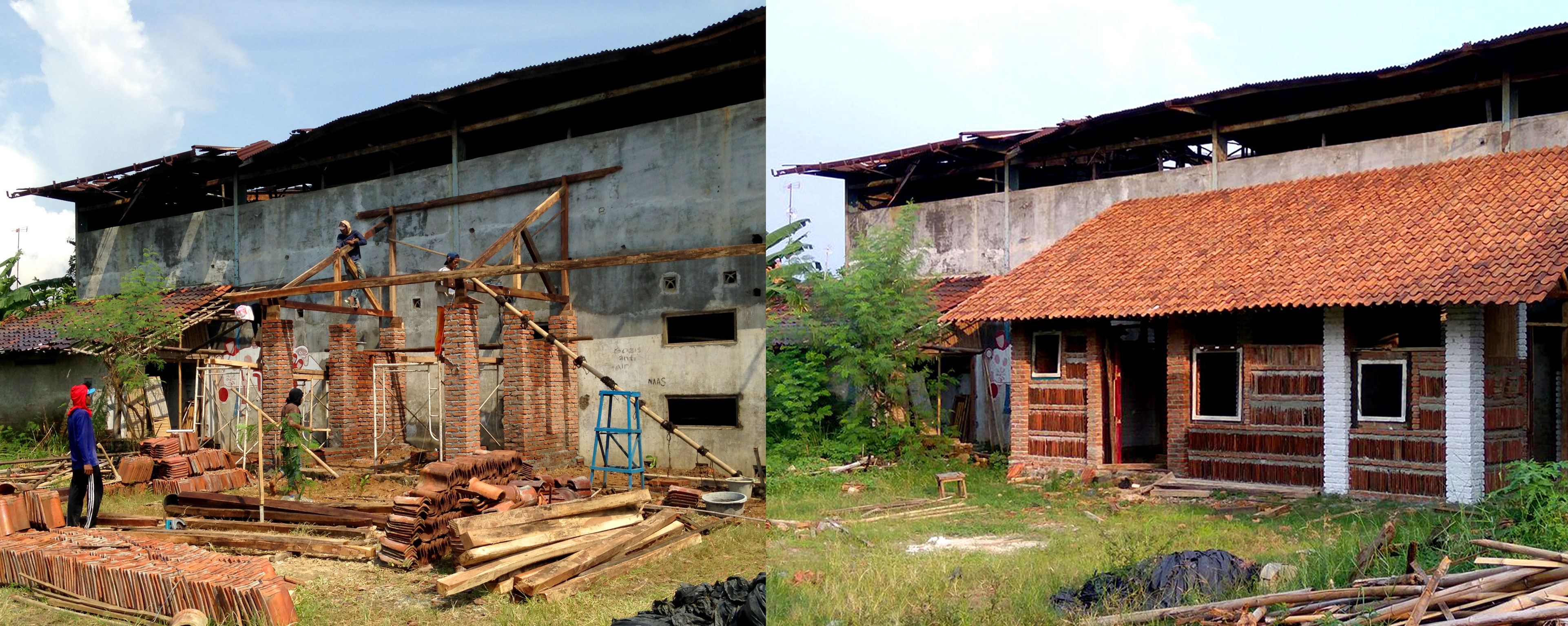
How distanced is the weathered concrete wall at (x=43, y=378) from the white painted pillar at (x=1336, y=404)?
449 inches

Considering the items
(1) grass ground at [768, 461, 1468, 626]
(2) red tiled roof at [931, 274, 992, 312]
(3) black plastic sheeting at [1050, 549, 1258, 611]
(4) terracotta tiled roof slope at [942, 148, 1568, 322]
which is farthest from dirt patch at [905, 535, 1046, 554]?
(2) red tiled roof at [931, 274, 992, 312]

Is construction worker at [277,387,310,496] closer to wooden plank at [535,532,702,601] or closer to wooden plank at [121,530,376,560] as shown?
wooden plank at [121,530,376,560]

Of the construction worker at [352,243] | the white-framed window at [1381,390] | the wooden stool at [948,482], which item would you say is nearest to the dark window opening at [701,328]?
the construction worker at [352,243]

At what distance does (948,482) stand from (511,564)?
8087 mm

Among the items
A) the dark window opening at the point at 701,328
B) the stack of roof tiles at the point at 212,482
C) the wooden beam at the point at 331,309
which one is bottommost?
the stack of roof tiles at the point at 212,482

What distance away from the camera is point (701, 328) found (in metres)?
4.62

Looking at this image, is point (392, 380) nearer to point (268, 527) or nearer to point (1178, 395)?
point (268, 527)

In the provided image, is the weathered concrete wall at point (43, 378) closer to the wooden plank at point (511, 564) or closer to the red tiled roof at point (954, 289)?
the wooden plank at point (511, 564)

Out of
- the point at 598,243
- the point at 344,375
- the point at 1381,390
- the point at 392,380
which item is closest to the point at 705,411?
the point at 598,243

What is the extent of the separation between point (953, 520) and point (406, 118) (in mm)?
6859

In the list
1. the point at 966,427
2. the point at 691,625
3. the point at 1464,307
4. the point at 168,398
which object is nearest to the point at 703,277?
the point at 691,625

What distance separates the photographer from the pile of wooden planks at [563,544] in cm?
545

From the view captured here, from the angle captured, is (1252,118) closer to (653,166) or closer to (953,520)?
(953,520)

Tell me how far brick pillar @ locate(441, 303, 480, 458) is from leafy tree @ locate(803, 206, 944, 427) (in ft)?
9.18
